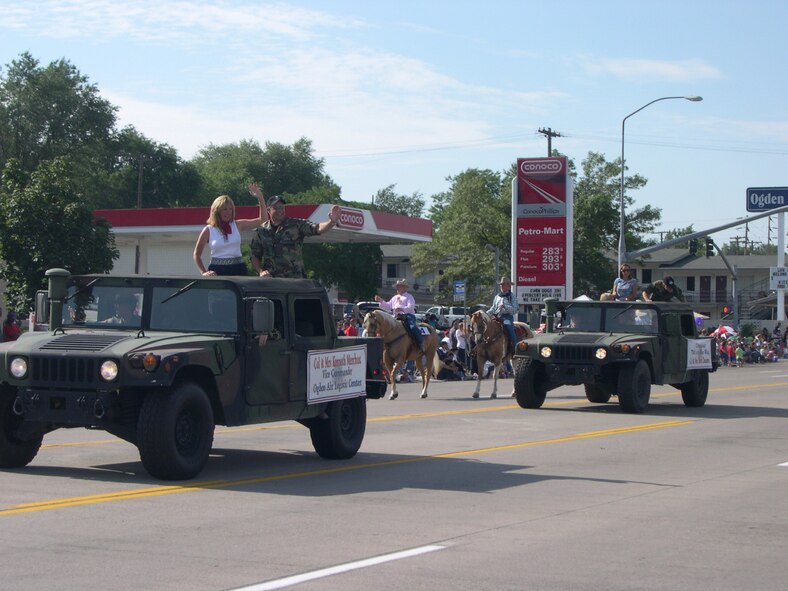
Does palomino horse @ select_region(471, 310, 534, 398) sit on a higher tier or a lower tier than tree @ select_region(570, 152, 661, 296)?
lower

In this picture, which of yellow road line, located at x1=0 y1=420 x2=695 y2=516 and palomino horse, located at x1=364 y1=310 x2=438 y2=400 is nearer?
yellow road line, located at x1=0 y1=420 x2=695 y2=516

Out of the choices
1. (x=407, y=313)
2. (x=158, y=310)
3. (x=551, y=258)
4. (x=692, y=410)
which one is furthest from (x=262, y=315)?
(x=551, y=258)

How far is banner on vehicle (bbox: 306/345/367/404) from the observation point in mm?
12773

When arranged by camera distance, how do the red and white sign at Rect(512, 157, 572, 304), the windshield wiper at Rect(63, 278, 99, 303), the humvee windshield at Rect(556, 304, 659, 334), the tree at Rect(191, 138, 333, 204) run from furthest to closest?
the tree at Rect(191, 138, 333, 204) < the red and white sign at Rect(512, 157, 572, 304) < the humvee windshield at Rect(556, 304, 659, 334) < the windshield wiper at Rect(63, 278, 99, 303)

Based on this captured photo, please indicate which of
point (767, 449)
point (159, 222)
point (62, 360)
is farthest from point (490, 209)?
point (62, 360)

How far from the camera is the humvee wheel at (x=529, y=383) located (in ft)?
71.2

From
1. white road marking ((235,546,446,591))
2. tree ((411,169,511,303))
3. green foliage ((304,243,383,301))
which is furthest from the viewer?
green foliage ((304,243,383,301))

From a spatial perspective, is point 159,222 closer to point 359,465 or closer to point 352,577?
point 359,465

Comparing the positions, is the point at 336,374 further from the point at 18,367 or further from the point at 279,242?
the point at 18,367

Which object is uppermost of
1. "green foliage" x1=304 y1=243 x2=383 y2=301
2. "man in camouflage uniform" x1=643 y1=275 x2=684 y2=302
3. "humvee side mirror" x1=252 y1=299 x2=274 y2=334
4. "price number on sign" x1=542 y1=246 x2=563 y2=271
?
"green foliage" x1=304 y1=243 x2=383 y2=301

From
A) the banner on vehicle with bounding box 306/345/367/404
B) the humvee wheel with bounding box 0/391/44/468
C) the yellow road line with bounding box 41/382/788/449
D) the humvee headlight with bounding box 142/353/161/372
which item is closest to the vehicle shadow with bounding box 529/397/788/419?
the yellow road line with bounding box 41/382/788/449

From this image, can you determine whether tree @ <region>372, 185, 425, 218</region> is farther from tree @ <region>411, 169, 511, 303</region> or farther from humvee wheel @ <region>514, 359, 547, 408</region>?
humvee wheel @ <region>514, 359, 547, 408</region>

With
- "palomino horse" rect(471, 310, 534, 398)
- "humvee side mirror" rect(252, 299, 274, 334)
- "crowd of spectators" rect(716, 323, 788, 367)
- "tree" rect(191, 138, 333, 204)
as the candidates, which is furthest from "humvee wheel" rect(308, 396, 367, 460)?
"tree" rect(191, 138, 333, 204)

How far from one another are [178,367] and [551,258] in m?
33.6
